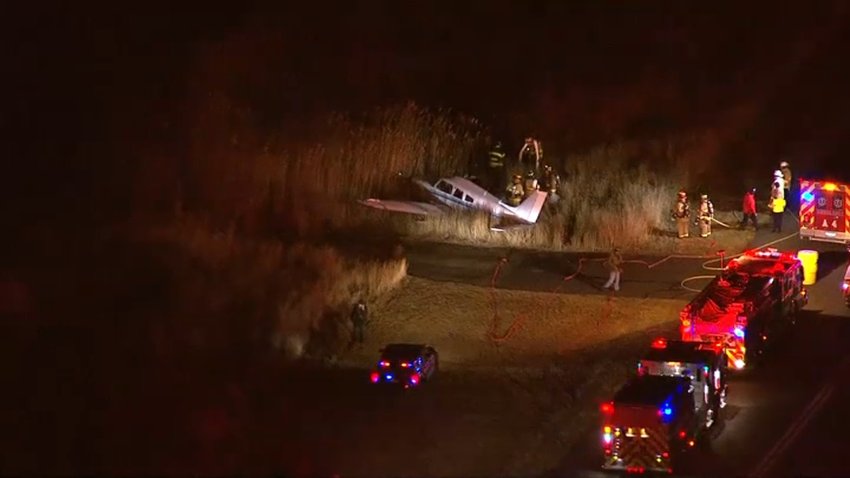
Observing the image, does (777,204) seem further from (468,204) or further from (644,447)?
(644,447)

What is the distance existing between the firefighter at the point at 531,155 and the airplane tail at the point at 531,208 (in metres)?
5.10

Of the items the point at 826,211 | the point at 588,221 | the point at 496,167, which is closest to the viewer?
the point at 826,211

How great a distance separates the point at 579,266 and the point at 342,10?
5008 centimetres

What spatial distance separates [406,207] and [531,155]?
8.61m

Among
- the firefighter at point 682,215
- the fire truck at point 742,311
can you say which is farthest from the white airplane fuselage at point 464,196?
the fire truck at point 742,311

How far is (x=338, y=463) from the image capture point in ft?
70.7

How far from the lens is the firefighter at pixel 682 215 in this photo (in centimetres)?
3875

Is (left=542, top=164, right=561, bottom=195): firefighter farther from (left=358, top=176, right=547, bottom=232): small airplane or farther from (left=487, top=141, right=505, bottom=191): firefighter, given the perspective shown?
(left=358, top=176, right=547, bottom=232): small airplane

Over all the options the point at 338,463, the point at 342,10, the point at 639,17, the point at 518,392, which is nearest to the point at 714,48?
the point at 639,17

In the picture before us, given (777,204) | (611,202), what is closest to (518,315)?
(611,202)

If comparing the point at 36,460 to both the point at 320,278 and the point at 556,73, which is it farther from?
the point at 556,73

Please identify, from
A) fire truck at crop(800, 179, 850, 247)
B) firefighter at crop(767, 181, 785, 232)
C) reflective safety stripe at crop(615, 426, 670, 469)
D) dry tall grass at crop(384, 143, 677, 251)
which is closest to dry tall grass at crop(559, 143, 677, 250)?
dry tall grass at crop(384, 143, 677, 251)

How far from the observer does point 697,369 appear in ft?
76.1

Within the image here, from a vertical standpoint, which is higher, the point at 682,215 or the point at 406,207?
the point at 682,215
